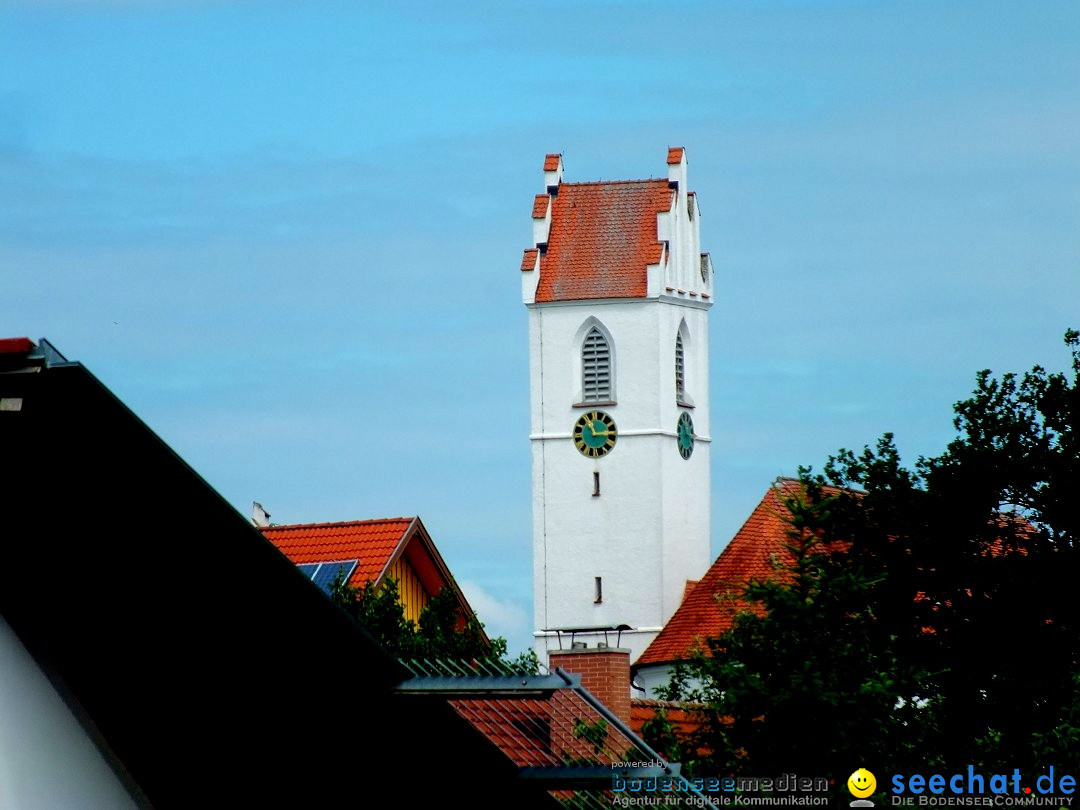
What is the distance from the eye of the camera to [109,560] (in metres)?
7.45

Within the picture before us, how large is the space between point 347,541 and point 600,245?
43517 mm

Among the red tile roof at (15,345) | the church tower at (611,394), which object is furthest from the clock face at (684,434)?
the red tile roof at (15,345)

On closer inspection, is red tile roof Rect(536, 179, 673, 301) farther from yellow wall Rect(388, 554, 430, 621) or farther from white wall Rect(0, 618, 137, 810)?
white wall Rect(0, 618, 137, 810)

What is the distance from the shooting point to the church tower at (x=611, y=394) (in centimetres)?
7756

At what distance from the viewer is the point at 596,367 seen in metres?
79.8

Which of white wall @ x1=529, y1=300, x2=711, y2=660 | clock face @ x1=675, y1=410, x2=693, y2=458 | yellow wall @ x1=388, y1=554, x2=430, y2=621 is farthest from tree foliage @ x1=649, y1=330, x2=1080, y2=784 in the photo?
clock face @ x1=675, y1=410, x2=693, y2=458

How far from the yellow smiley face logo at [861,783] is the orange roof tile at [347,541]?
2358 centimetres

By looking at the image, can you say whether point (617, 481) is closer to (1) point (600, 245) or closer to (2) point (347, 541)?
(1) point (600, 245)

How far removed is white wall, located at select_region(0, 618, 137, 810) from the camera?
292 inches

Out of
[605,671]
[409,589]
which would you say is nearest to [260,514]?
[409,589]

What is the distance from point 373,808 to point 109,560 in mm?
2743

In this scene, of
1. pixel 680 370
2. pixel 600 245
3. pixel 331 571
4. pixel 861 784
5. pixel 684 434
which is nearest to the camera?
pixel 861 784

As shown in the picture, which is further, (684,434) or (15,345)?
(684,434)

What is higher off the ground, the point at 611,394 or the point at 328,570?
the point at 611,394
